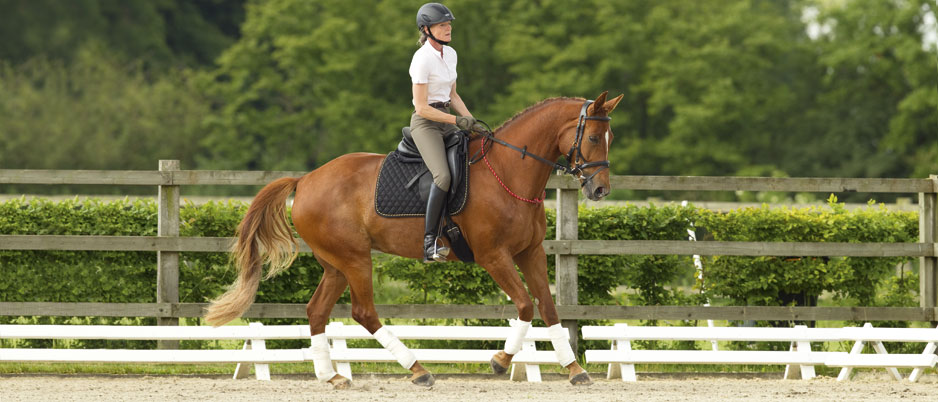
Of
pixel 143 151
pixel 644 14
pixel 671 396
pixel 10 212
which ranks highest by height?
pixel 644 14

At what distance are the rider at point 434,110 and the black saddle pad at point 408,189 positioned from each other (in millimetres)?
118

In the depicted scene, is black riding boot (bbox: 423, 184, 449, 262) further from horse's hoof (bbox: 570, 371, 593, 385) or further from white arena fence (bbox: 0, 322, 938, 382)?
horse's hoof (bbox: 570, 371, 593, 385)

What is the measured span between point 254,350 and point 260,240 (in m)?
0.87

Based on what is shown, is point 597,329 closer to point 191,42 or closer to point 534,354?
point 534,354

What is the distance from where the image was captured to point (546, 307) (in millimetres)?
7230

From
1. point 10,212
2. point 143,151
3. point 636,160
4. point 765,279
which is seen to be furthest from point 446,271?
point 143,151

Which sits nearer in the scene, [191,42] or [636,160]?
[636,160]

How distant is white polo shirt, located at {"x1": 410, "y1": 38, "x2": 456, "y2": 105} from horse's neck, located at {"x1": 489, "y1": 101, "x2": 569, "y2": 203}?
0.51 metres

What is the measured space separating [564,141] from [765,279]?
2.76 meters

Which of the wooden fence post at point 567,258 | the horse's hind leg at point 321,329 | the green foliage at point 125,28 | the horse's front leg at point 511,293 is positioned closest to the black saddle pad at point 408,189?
the horse's front leg at point 511,293

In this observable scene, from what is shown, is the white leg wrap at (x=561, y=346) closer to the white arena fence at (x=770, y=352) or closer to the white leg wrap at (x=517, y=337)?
the white leg wrap at (x=517, y=337)

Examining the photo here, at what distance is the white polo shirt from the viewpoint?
23.6 feet

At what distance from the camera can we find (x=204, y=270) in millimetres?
8797

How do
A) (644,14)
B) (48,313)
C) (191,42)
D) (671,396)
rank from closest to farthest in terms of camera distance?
(671,396) → (48,313) → (644,14) → (191,42)
